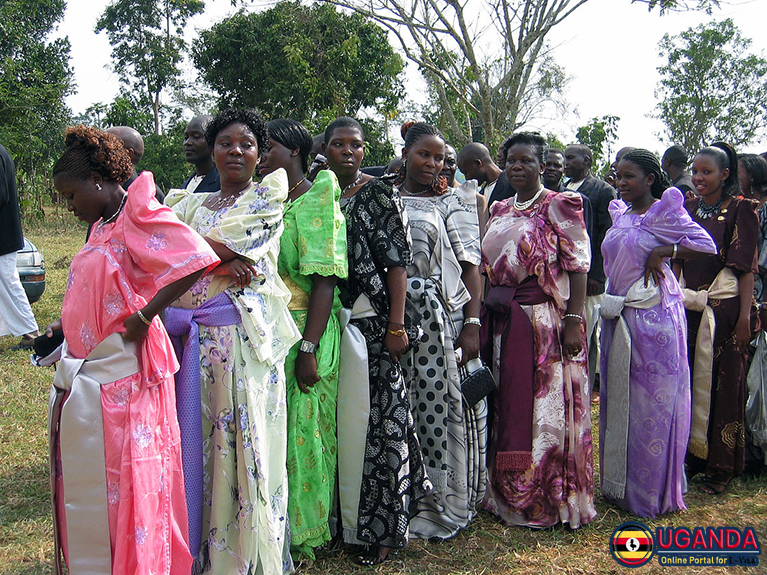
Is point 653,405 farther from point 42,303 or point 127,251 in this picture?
point 42,303

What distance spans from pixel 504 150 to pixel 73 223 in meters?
18.9

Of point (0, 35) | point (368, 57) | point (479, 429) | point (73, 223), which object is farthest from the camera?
point (73, 223)

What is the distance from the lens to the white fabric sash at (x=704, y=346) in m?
4.10

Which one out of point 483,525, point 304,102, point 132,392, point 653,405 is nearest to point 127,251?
point 132,392

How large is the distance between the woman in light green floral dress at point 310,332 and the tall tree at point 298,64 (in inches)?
482

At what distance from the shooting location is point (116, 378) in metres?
2.20

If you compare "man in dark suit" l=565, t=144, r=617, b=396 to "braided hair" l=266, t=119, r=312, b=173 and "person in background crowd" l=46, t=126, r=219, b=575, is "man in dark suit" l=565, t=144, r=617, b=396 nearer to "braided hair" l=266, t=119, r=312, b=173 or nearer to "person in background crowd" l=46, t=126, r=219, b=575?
"braided hair" l=266, t=119, r=312, b=173

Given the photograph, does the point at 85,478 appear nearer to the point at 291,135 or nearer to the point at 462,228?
the point at 291,135

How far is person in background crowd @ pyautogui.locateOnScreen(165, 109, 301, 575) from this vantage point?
100 inches

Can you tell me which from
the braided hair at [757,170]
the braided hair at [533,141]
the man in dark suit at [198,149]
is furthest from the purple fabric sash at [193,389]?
the braided hair at [757,170]

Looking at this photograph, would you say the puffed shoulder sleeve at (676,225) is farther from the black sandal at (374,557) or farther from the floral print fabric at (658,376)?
the black sandal at (374,557)

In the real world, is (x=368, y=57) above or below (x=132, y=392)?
above

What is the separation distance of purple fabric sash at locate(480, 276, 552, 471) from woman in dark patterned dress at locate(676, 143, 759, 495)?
1372mm

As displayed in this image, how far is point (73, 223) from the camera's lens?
19.5 meters
